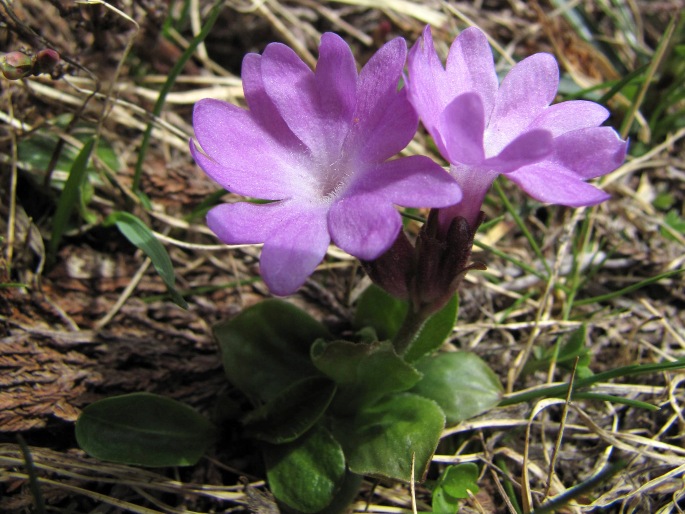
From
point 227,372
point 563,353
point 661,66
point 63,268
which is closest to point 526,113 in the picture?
point 563,353

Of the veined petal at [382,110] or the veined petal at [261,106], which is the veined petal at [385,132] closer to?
the veined petal at [382,110]

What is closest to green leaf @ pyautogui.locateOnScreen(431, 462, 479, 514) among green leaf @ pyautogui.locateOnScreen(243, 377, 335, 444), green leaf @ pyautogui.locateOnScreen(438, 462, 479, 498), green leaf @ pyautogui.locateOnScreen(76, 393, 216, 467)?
green leaf @ pyautogui.locateOnScreen(438, 462, 479, 498)

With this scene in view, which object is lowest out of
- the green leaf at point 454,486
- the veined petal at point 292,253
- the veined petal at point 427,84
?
the green leaf at point 454,486

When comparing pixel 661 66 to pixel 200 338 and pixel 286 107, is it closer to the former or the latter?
pixel 286 107

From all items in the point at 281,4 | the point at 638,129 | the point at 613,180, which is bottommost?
the point at 613,180

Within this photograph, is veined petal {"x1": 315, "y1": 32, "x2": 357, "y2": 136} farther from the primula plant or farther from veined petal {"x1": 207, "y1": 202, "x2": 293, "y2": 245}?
veined petal {"x1": 207, "y1": 202, "x2": 293, "y2": 245}

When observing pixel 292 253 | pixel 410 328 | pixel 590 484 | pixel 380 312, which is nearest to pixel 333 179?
pixel 292 253

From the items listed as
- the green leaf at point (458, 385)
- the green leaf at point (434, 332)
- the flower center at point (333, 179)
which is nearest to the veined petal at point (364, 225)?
the flower center at point (333, 179)
